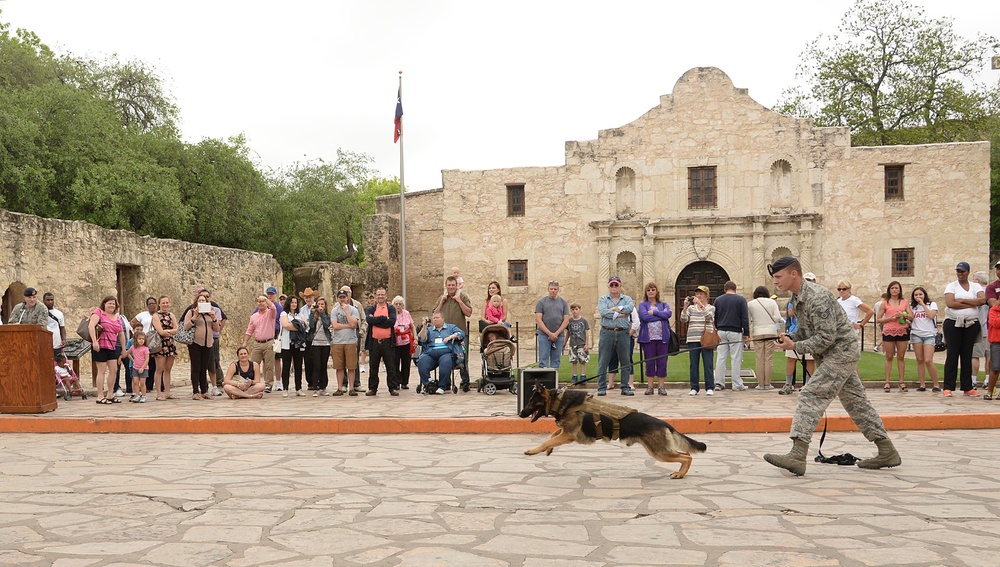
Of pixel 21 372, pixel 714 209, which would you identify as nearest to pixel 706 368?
pixel 21 372

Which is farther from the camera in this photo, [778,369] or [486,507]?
[778,369]

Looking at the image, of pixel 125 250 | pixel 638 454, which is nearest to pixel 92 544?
pixel 638 454

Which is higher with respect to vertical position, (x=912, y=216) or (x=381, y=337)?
(x=912, y=216)

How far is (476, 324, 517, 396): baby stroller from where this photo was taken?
13.1 meters

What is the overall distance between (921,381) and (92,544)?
12.0 metres

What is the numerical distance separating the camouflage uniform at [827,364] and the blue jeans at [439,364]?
24.0ft

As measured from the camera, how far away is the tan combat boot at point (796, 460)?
6402mm

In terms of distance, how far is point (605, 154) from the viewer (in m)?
28.8

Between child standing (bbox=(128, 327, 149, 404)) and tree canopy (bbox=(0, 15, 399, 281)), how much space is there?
1268cm

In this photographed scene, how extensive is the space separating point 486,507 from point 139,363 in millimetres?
8716

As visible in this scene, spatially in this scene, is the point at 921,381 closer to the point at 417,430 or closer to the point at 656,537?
the point at 417,430

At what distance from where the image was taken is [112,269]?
18.6 metres

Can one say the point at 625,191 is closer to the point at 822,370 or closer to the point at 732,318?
the point at 732,318

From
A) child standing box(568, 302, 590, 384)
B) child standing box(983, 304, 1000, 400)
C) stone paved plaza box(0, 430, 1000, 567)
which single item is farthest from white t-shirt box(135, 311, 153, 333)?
child standing box(983, 304, 1000, 400)
